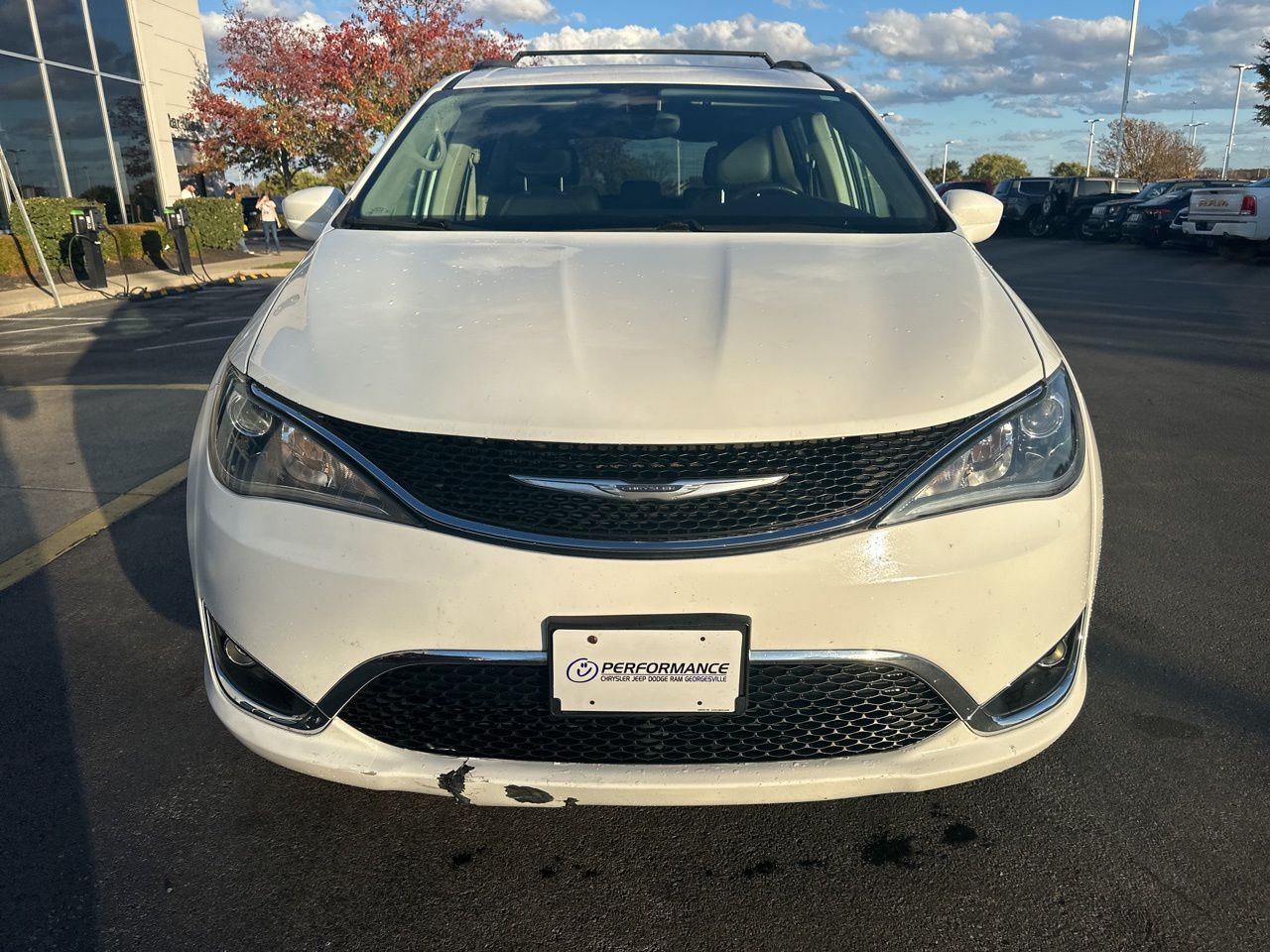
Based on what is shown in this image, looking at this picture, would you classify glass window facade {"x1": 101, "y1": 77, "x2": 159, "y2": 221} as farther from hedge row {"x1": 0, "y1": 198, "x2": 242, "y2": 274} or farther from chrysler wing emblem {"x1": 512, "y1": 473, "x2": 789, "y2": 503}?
chrysler wing emblem {"x1": 512, "y1": 473, "x2": 789, "y2": 503}

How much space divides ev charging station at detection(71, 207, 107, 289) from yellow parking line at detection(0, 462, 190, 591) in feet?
37.6

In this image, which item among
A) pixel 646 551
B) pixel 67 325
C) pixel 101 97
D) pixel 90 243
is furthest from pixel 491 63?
pixel 101 97

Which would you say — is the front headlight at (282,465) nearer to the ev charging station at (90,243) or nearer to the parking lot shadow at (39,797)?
the parking lot shadow at (39,797)

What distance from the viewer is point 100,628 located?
3.15 m

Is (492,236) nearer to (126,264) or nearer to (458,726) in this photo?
(458,726)

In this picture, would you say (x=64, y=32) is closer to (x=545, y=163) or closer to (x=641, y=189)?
(x=545, y=163)

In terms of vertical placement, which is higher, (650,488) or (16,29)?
(16,29)

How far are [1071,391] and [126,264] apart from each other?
59.3 feet

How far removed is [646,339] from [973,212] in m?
1.66

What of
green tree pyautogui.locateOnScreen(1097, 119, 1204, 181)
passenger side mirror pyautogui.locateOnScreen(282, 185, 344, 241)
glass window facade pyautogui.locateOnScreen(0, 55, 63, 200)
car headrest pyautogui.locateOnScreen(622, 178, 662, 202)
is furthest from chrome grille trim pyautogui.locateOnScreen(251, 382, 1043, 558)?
green tree pyautogui.locateOnScreen(1097, 119, 1204, 181)

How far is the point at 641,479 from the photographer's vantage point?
1.74 meters

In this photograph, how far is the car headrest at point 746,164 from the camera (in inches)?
124

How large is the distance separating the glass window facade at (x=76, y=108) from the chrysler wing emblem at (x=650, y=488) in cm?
1834

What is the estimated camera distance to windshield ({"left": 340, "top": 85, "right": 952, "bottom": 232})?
2.90m
